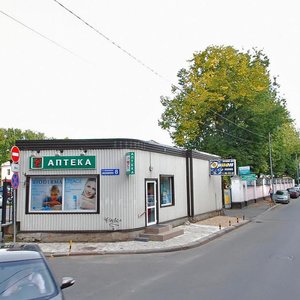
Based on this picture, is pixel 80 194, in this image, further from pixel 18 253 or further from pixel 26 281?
pixel 26 281

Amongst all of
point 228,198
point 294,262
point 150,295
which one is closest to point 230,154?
point 228,198

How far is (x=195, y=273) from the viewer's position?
9266 millimetres

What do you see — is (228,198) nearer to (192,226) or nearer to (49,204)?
(192,226)

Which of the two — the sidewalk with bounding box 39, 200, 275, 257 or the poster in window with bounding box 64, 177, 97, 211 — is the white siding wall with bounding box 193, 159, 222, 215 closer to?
the sidewalk with bounding box 39, 200, 275, 257

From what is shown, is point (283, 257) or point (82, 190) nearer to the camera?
point (283, 257)

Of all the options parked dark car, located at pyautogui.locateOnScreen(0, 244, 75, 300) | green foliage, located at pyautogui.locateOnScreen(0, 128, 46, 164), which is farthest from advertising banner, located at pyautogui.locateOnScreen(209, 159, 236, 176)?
green foliage, located at pyautogui.locateOnScreen(0, 128, 46, 164)

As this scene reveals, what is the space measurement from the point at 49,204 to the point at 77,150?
255cm

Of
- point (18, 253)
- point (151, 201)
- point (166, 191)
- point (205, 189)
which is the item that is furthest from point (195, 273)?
point (205, 189)

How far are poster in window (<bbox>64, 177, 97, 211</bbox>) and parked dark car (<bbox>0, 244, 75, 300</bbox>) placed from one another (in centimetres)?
1047

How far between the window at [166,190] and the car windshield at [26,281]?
13.6 metres

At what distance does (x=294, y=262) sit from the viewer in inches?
411

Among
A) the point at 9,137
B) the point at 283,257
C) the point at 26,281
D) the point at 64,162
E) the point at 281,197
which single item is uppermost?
the point at 9,137

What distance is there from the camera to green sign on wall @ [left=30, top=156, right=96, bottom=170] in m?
15.4

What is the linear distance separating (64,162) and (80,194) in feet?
4.94
